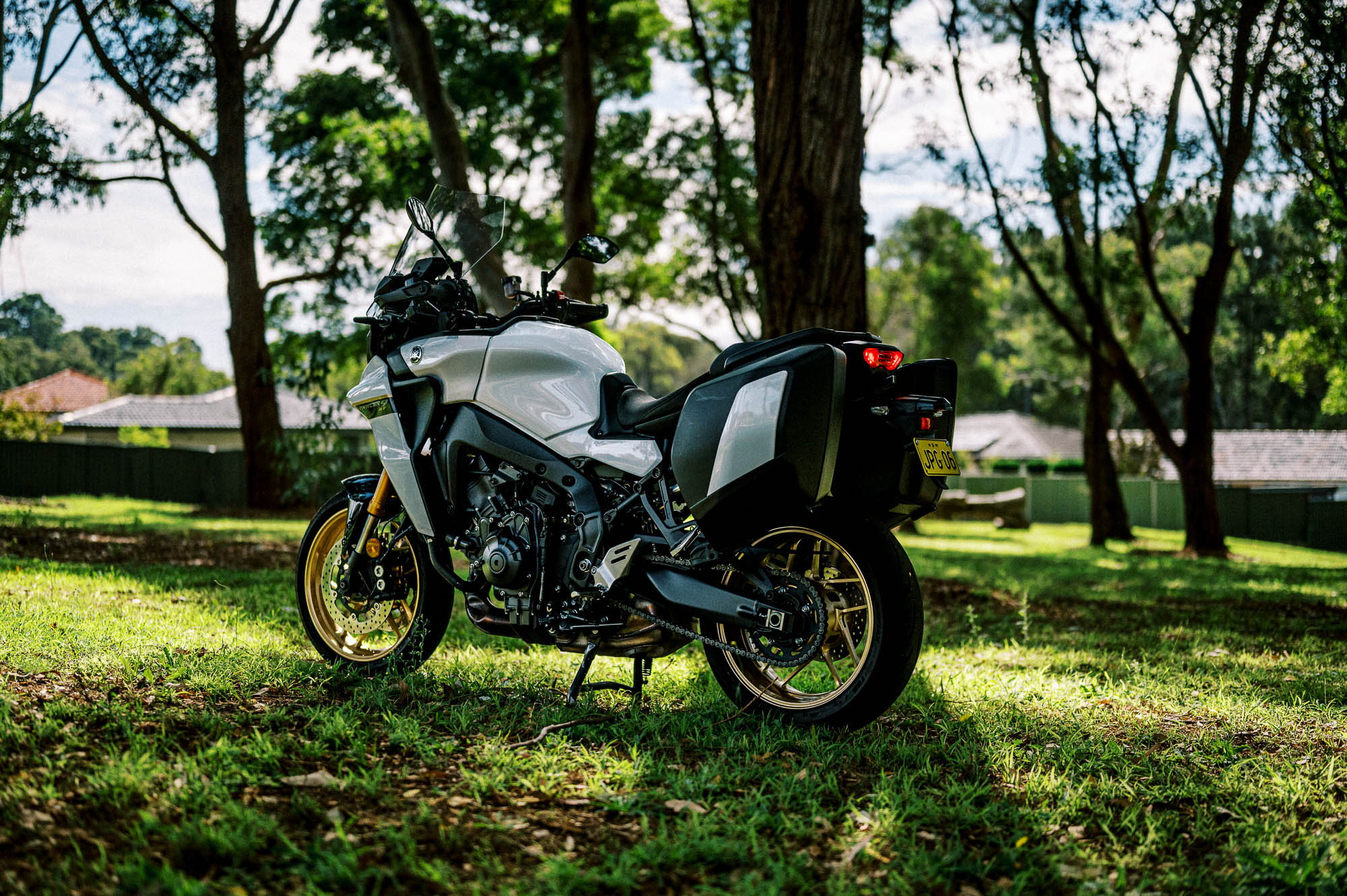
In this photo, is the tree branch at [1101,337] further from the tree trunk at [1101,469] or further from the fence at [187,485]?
the fence at [187,485]

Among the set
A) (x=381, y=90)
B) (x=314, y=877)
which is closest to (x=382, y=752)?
(x=314, y=877)

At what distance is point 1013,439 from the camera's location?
5119 centimetres

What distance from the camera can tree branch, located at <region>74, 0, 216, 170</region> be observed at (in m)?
15.8

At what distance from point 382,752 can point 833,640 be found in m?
1.59

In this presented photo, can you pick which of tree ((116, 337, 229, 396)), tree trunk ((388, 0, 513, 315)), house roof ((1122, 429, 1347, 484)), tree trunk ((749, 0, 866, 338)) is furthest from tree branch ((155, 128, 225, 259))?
tree ((116, 337, 229, 396))

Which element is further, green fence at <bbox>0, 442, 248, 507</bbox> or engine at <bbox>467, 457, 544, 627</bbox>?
green fence at <bbox>0, 442, 248, 507</bbox>

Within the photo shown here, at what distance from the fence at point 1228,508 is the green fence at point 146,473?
1997 cm

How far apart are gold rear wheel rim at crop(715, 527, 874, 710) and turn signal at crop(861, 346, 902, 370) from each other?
2.04 feet

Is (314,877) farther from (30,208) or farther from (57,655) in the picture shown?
(30,208)

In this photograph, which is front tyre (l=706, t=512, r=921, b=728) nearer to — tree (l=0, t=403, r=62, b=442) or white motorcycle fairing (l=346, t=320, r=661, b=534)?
white motorcycle fairing (l=346, t=320, r=661, b=534)

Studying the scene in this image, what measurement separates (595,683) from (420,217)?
7.25 ft

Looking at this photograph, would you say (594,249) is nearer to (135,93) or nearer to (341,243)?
(135,93)

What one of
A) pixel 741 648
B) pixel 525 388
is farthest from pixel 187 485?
pixel 741 648

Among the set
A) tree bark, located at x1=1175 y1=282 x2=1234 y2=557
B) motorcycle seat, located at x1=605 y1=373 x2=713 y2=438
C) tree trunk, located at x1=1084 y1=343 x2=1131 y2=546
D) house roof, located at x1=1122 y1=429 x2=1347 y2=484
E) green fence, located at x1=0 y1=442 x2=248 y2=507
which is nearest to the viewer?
motorcycle seat, located at x1=605 y1=373 x2=713 y2=438
